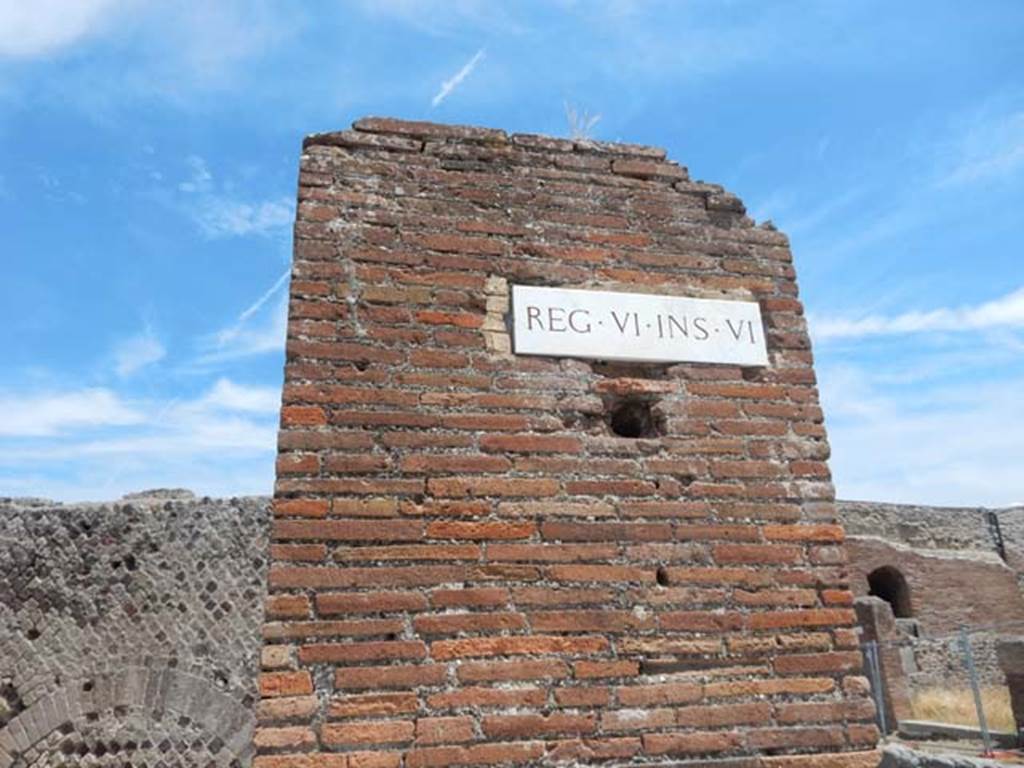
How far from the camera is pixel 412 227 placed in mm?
3125

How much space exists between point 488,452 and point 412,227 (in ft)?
3.30

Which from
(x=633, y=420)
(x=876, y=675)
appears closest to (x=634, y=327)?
(x=633, y=420)

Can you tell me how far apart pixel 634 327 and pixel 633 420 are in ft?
1.27

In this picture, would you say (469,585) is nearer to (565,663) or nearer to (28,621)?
(565,663)

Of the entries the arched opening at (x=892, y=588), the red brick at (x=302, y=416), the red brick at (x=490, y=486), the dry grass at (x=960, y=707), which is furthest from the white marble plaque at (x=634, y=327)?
the arched opening at (x=892, y=588)

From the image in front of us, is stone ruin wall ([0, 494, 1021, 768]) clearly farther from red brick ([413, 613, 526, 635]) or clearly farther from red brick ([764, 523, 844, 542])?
red brick ([764, 523, 844, 542])

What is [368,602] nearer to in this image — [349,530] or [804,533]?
[349,530]

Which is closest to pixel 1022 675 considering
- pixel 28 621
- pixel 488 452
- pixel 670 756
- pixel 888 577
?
pixel 670 756

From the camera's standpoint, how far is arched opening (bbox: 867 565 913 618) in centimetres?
1853

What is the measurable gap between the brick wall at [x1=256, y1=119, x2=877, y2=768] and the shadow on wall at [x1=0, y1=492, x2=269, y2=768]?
610 centimetres

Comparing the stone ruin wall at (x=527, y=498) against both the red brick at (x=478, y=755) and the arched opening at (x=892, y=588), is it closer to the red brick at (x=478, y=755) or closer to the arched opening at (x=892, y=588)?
the red brick at (x=478, y=755)

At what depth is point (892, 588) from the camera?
19.0m

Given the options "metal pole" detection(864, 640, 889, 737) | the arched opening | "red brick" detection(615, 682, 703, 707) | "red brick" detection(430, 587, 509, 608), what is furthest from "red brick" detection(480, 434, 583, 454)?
the arched opening

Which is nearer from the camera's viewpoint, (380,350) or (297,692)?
(297,692)
